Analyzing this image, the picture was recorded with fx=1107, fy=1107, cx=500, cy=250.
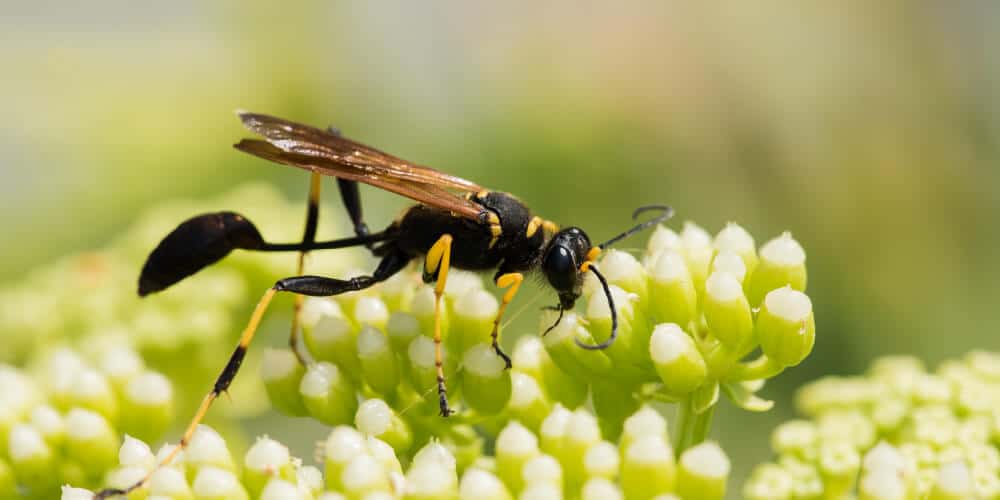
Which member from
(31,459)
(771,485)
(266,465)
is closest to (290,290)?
(266,465)

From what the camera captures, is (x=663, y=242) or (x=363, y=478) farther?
(x=663, y=242)

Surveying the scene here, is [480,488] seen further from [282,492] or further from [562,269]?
[562,269]

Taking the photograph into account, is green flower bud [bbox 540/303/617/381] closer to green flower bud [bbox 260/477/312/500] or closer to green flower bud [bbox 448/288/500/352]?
green flower bud [bbox 448/288/500/352]

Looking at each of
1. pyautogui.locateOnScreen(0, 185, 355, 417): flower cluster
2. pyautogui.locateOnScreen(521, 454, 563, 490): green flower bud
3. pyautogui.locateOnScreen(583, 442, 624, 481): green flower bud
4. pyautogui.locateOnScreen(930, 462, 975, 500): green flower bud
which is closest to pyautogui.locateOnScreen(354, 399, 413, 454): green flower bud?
pyautogui.locateOnScreen(521, 454, 563, 490): green flower bud

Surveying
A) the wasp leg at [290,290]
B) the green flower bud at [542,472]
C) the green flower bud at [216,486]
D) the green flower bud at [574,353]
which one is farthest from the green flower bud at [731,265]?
the green flower bud at [216,486]

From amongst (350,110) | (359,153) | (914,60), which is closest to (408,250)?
(359,153)

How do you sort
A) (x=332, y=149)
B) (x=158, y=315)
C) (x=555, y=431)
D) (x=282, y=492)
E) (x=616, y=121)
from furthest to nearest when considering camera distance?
(x=616, y=121)
(x=158, y=315)
(x=332, y=149)
(x=555, y=431)
(x=282, y=492)
